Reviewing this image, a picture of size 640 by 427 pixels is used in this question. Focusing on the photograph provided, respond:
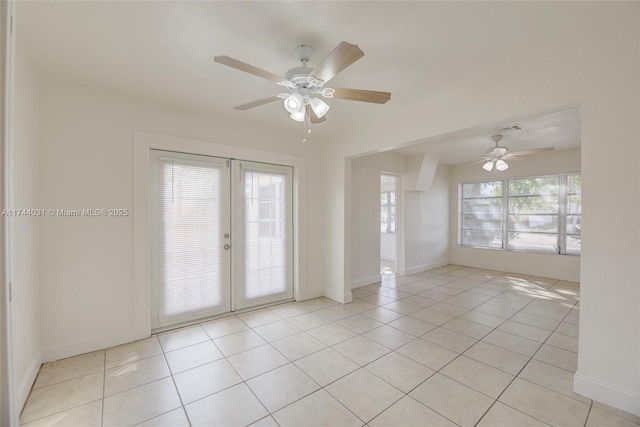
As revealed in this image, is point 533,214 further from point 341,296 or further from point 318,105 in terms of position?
point 318,105

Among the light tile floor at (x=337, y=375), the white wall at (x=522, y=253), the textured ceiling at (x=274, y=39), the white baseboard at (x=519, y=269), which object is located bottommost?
the light tile floor at (x=337, y=375)

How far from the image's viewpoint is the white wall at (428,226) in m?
5.97

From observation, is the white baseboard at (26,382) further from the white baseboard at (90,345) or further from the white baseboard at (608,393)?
the white baseboard at (608,393)

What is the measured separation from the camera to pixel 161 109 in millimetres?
3033

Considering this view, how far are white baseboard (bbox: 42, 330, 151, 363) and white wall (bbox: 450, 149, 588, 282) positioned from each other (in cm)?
674

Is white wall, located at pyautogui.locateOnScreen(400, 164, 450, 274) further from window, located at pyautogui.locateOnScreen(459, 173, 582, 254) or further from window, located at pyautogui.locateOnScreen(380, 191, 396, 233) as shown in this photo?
window, located at pyautogui.locateOnScreen(380, 191, 396, 233)

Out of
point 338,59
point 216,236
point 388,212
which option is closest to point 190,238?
point 216,236

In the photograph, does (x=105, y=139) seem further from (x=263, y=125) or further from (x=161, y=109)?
(x=263, y=125)

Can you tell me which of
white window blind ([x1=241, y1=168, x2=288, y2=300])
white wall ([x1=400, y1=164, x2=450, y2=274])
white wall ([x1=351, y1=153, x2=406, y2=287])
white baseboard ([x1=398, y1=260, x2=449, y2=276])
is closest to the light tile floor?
white window blind ([x1=241, y1=168, x2=288, y2=300])

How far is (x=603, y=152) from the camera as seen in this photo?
1.90 meters

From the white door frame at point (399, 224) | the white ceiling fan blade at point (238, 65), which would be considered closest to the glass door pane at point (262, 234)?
the white ceiling fan blade at point (238, 65)

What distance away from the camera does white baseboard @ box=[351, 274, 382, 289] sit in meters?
4.92

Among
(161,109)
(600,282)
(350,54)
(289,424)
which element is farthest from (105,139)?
(600,282)

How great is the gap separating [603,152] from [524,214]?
4817 millimetres
